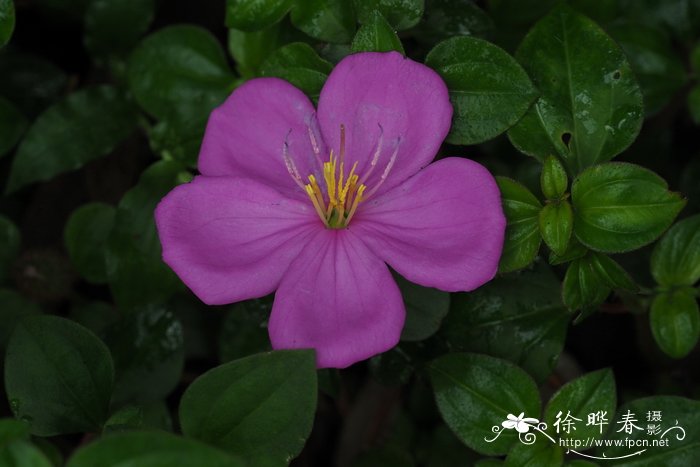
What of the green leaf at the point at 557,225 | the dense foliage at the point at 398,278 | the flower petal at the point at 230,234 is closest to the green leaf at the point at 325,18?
the dense foliage at the point at 398,278

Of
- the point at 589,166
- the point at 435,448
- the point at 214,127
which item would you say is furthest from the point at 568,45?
the point at 435,448

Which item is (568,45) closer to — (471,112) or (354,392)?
(471,112)

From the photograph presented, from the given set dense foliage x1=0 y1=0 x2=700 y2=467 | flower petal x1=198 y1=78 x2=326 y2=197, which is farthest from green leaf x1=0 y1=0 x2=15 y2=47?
flower petal x1=198 y1=78 x2=326 y2=197

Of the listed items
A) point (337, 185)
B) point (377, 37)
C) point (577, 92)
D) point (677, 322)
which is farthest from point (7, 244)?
point (677, 322)

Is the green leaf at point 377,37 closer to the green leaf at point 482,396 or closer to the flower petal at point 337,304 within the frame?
the flower petal at point 337,304

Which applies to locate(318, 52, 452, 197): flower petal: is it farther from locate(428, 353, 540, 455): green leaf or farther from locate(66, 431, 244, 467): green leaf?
locate(66, 431, 244, 467): green leaf

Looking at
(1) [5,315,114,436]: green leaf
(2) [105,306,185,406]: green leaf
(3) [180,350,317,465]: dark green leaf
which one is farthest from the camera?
(2) [105,306,185,406]: green leaf
